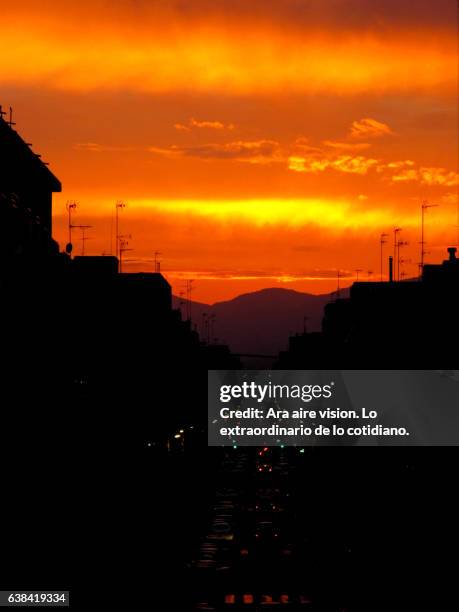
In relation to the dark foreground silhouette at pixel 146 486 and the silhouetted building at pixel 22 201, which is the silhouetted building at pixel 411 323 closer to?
the dark foreground silhouette at pixel 146 486

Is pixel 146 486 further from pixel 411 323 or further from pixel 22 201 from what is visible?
pixel 411 323

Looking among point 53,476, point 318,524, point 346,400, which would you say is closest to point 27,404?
point 53,476

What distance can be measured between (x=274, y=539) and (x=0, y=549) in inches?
973

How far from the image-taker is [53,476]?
6378cm

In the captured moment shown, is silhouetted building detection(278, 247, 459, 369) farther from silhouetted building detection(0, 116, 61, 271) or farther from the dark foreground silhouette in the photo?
silhouetted building detection(0, 116, 61, 271)

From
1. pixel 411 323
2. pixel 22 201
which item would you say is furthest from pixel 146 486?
pixel 411 323

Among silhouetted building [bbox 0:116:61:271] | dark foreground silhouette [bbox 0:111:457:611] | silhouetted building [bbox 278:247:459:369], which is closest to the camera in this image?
dark foreground silhouette [bbox 0:111:457:611]

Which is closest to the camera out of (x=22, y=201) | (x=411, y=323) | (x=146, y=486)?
(x=22, y=201)

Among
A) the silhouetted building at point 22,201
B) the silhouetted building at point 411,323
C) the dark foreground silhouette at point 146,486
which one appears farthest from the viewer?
the silhouetted building at point 411,323

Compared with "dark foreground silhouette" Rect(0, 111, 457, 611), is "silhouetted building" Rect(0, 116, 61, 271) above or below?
above

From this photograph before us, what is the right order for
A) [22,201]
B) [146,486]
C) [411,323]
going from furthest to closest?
[411,323] → [146,486] → [22,201]

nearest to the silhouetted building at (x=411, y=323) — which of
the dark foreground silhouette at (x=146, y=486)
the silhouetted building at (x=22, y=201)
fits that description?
the dark foreground silhouette at (x=146, y=486)

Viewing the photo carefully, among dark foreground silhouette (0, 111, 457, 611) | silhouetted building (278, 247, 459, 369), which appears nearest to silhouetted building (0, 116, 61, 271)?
dark foreground silhouette (0, 111, 457, 611)

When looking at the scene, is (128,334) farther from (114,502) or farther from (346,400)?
(346,400)
